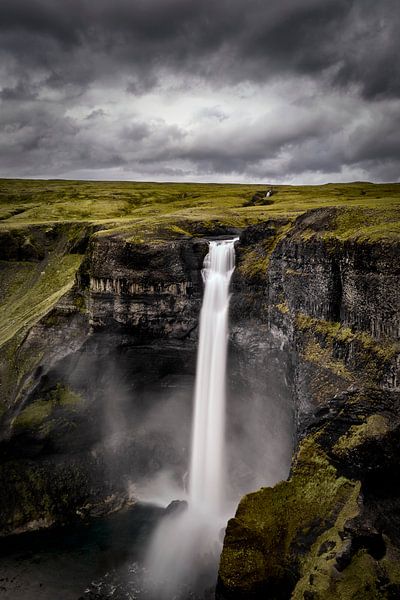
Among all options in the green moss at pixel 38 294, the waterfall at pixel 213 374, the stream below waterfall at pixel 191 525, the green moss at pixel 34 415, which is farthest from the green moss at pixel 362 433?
the green moss at pixel 38 294

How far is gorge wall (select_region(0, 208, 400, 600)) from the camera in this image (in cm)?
2075

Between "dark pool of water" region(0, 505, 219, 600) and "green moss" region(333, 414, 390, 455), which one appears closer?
A: "green moss" region(333, 414, 390, 455)

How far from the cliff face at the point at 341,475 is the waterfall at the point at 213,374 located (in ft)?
37.6

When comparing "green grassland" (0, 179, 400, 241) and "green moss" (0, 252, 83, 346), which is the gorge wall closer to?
"green grassland" (0, 179, 400, 241)

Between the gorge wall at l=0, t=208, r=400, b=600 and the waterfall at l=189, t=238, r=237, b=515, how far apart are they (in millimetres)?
971

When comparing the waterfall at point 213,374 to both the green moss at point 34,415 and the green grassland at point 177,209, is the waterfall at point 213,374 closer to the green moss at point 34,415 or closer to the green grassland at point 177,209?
the green grassland at point 177,209

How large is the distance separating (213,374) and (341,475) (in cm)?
1609

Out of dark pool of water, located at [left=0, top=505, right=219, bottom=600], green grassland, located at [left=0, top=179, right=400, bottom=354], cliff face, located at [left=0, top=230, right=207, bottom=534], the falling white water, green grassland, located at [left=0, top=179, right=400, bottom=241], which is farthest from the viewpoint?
cliff face, located at [left=0, top=230, right=207, bottom=534]

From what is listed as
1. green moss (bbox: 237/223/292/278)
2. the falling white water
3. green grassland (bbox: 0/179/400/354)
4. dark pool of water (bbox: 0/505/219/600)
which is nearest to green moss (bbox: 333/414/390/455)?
green grassland (bbox: 0/179/400/354)

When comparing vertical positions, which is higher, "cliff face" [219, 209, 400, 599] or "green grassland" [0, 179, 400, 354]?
"green grassland" [0, 179, 400, 354]

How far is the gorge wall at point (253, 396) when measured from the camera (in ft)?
68.1

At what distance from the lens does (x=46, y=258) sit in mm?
60750

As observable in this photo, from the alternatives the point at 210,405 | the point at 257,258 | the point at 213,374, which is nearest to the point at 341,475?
the point at 210,405

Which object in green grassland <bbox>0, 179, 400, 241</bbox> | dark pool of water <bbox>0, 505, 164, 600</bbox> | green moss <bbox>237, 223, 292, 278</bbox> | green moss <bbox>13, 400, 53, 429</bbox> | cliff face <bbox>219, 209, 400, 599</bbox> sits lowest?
dark pool of water <bbox>0, 505, 164, 600</bbox>
